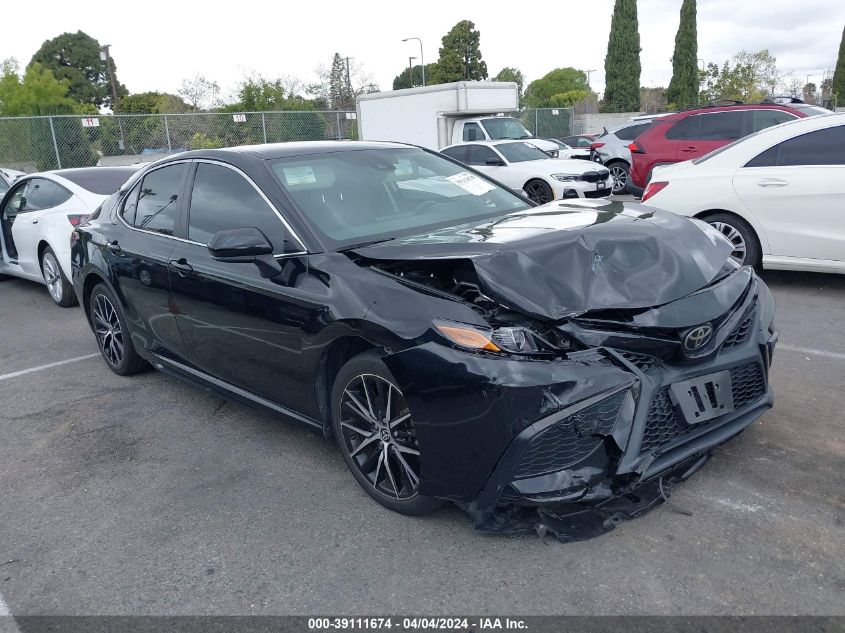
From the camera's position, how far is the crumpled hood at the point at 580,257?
2973 mm

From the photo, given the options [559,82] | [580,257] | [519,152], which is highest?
[559,82]

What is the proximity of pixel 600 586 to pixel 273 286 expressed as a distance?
6.75 ft

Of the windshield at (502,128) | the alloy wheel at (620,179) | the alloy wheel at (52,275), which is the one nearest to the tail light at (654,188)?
the alloy wheel at (52,275)

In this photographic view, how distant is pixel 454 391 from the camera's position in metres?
2.86

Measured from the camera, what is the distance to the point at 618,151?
16406mm

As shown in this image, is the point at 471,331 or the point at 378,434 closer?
the point at 471,331

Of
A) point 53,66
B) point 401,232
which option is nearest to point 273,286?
point 401,232

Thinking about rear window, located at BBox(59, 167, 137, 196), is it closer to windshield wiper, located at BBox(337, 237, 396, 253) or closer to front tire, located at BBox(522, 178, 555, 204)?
windshield wiper, located at BBox(337, 237, 396, 253)

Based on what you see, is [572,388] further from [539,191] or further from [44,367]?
[539,191]

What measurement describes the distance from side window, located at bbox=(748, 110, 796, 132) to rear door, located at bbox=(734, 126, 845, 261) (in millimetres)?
5116

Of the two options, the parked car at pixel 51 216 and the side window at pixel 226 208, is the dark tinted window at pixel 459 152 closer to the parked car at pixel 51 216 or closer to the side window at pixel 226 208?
the parked car at pixel 51 216

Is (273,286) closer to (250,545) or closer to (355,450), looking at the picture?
(355,450)

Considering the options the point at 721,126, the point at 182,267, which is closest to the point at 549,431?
the point at 182,267

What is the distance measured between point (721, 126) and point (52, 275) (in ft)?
32.8
